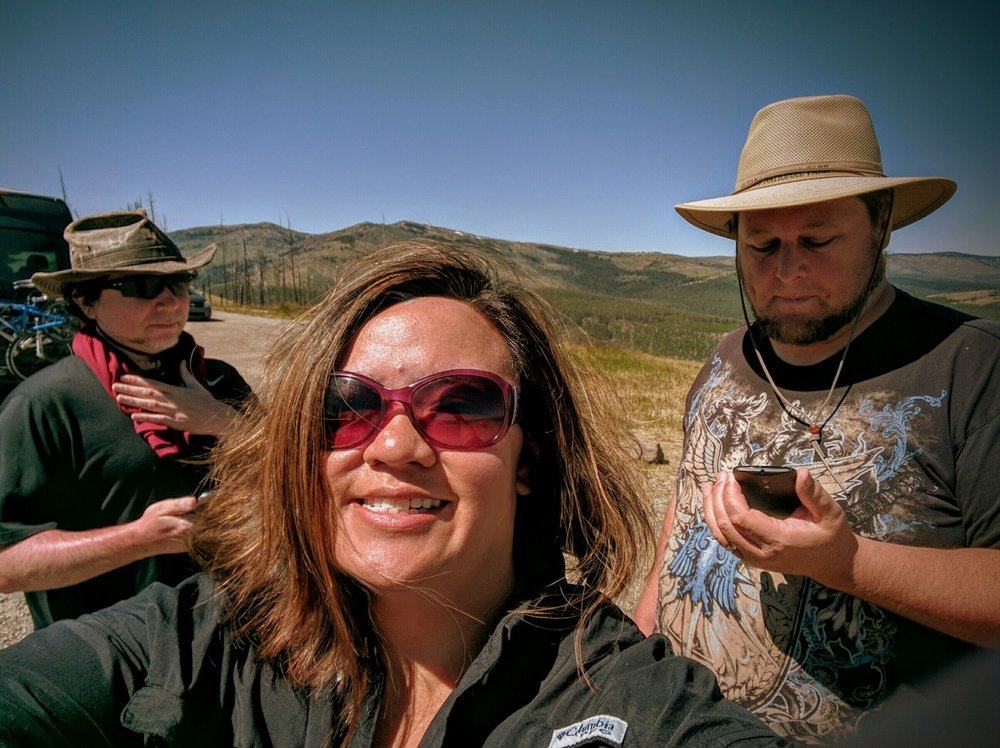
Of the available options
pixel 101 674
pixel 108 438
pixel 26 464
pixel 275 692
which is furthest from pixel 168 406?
pixel 275 692

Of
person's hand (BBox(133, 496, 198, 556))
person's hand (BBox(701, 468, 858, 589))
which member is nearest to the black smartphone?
person's hand (BBox(701, 468, 858, 589))

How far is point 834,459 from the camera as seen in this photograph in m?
1.73

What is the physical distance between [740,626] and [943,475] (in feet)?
2.43

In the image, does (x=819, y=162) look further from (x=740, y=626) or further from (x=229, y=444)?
(x=229, y=444)

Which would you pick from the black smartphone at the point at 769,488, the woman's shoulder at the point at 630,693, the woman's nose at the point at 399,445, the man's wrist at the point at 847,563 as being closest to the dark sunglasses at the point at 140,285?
the woman's nose at the point at 399,445

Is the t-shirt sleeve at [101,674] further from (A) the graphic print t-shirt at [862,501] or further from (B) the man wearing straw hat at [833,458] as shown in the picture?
(A) the graphic print t-shirt at [862,501]

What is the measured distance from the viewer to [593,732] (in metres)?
1.15

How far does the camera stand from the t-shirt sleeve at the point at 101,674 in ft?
3.97

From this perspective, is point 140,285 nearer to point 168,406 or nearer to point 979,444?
point 168,406

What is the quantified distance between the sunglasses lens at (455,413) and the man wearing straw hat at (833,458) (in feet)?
2.33

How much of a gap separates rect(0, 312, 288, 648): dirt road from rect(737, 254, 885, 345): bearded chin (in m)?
1.67

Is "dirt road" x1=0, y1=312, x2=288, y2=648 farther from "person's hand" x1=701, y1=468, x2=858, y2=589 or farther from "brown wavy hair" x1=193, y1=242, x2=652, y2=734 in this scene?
"person's hand" x1=701, y1=468, x2=858, y2=589

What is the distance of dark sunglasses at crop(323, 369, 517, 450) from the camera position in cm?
141

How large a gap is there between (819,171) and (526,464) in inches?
57.3
